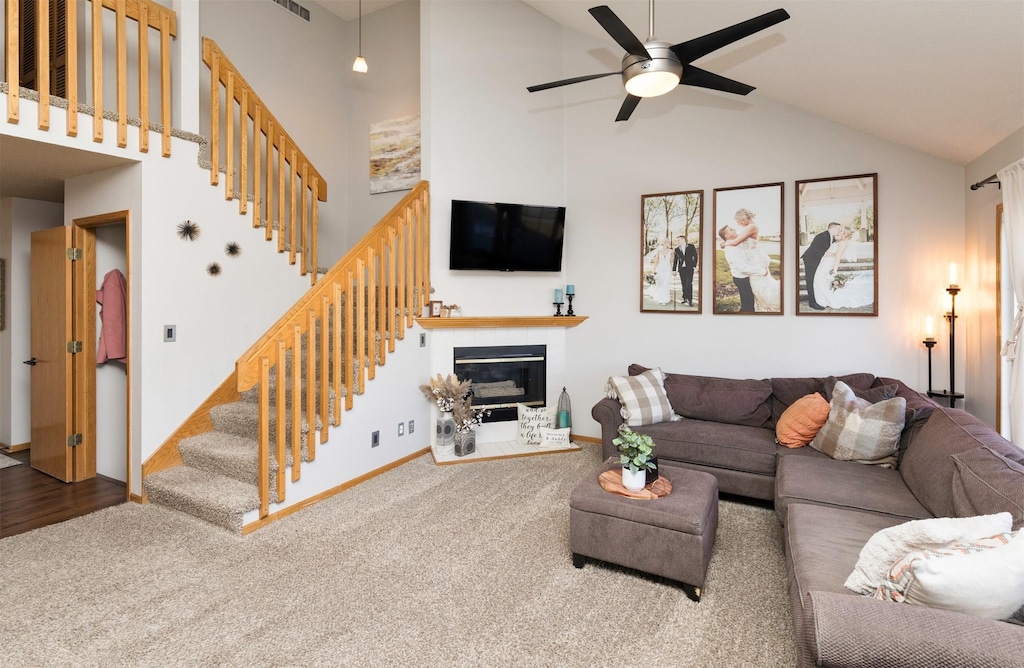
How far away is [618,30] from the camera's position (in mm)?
2406

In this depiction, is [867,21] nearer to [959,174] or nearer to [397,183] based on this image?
[959,174]

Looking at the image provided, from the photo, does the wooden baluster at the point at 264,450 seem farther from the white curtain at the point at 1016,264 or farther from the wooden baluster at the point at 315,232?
the white curtain at the point at 1016,264

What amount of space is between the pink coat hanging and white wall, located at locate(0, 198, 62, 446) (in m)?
1.52

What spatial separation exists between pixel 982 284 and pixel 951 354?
0.51 meters

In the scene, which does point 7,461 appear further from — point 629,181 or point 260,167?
point 629,181

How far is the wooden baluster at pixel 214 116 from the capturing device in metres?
3.99

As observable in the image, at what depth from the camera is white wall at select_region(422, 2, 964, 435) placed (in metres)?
4.10

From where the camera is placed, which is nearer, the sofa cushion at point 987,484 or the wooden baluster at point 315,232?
the sofa cushion at point 987,484

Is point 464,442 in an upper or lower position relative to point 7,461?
upper

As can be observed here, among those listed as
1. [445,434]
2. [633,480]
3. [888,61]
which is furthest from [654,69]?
[445,434]

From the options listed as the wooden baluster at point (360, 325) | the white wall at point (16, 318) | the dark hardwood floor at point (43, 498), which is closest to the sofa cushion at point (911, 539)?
the wooden baluster at point (360, 325)

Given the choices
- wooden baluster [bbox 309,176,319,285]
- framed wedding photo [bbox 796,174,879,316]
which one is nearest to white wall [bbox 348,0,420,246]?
wooden baluster [bbox 309,176,319,285]

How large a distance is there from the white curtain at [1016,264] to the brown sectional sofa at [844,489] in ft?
1.15

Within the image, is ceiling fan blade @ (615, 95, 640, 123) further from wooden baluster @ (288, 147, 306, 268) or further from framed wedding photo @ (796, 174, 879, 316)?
wooden baluster @ (288, 147, 306, 268)
